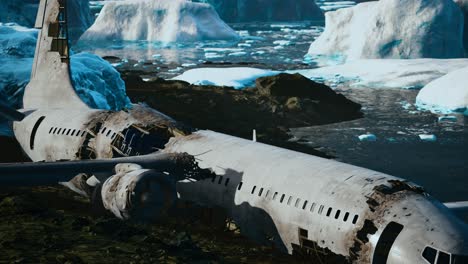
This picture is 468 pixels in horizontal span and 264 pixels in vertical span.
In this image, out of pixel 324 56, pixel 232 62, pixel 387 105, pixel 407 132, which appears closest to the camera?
pixel 407 132

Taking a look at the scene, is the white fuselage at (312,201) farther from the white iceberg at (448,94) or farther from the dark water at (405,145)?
the white iceberg at (448,94)

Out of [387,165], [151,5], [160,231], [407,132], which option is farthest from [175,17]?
[160,231]

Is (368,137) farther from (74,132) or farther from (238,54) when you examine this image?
(238,54)

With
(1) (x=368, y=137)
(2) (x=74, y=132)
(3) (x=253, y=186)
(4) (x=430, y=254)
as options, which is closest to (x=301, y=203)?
(3) (x=253, y=186)

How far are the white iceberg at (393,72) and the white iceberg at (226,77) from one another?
9.99m

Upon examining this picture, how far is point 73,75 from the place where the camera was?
7156 centimetres

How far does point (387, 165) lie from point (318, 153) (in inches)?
265

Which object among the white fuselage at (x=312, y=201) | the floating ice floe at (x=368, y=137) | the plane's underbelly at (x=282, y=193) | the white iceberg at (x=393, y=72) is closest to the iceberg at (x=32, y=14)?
the white iceberg at (x=393, y=72)

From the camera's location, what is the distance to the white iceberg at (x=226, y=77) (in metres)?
101

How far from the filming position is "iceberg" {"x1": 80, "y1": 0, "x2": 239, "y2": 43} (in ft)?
503

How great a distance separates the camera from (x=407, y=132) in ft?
259

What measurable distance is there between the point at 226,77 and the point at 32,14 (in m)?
86.7

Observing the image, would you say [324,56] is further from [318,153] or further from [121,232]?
[121,232]

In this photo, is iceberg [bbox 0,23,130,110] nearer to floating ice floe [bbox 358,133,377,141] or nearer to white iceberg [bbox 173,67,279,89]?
floating ice floe [bbox 358,133,377,141]
